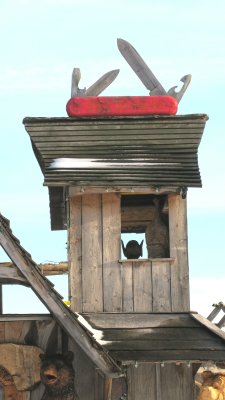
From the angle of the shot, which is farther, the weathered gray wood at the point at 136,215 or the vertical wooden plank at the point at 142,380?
the weathered gray wood at the point at 136,215

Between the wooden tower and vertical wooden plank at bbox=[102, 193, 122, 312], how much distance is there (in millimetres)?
17

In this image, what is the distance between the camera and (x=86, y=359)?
67.3 feet

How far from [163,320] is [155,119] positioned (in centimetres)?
348

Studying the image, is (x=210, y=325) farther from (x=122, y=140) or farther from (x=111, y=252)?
(x=122, y=140)

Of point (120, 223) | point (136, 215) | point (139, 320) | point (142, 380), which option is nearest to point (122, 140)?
point (120, 223)

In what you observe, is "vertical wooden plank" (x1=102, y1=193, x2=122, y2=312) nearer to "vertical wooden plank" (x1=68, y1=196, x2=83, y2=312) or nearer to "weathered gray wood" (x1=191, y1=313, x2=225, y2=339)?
"vertical wooden plank" (x1=68, y1=196, x2=83, y2=312)

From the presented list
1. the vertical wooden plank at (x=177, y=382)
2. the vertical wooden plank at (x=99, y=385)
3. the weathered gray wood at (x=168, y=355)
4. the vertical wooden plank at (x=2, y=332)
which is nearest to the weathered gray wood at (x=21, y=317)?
→ the vertical wooden plank at (x=2, y=332)

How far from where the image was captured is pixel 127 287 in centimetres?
2175

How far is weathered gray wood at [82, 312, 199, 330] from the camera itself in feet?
69.3

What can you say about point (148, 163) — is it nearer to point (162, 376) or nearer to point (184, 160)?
point (184, 160)

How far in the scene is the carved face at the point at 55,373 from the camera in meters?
20.2

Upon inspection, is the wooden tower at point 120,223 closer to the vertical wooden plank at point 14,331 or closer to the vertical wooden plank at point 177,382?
the vertical wooden plank at point 177,382

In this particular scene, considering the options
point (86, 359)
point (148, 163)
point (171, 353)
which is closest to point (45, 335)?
point (86, 359)

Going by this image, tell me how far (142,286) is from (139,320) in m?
0.72
